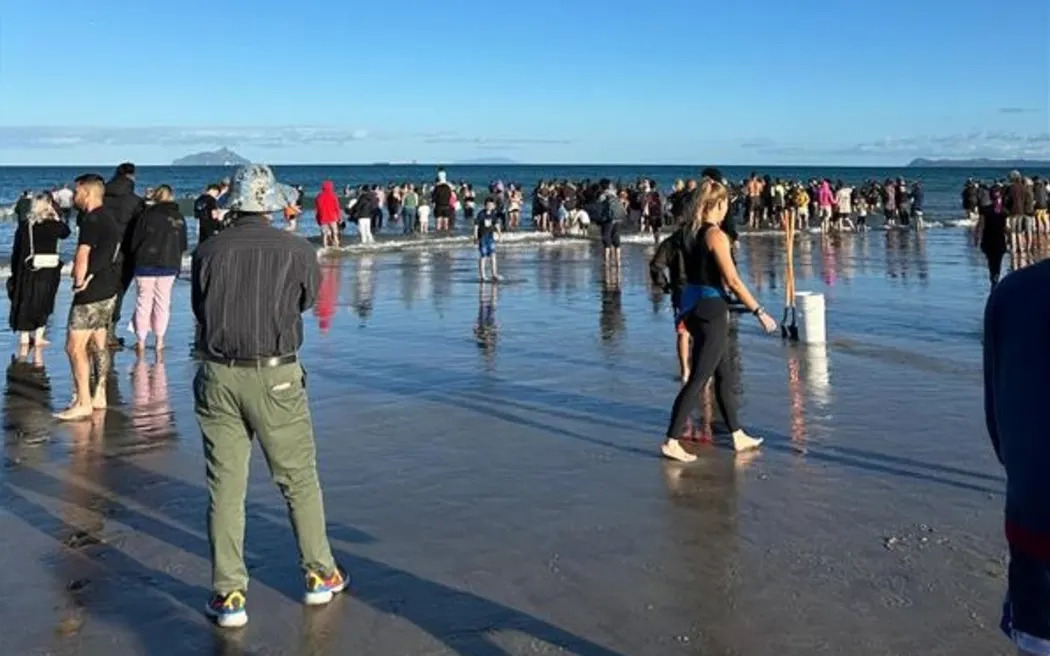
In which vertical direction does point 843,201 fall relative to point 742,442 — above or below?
above

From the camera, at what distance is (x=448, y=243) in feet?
104

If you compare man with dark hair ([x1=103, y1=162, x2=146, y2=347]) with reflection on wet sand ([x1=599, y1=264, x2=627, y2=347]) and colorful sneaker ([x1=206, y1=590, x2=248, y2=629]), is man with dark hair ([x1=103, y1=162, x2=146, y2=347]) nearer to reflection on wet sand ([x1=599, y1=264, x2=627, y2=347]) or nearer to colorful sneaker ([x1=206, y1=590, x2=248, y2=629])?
reflection on wet sand ([x1=599, y1=264, x2=627, y2=347])

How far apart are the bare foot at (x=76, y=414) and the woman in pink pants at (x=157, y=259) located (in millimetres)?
2360

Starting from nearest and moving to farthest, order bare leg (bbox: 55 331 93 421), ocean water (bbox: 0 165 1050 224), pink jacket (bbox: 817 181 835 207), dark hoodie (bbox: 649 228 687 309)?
dark hoodie (bbox: 649 228 687 309)
bare leg (bbox: 55 331 93 421)
pink jacket (bbox: 817 181 835 207)
ocean water (bbox: 0 165 1050 224)

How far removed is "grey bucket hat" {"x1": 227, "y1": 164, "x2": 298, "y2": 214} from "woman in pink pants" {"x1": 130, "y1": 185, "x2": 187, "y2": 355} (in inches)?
247

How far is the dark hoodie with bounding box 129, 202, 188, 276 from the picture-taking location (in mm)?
11070

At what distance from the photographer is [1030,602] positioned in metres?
2.51

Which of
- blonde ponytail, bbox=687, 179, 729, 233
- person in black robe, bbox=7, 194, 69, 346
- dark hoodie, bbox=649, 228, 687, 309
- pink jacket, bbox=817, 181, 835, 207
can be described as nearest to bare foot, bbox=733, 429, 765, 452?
dark hoodie, bbox=649, 228, 687, 309

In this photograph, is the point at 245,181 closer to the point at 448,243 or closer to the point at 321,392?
the point at 321,392

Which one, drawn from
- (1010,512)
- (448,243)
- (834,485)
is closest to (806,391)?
(834,485)

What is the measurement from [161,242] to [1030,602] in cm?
1011

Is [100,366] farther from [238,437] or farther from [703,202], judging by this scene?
[703,202]

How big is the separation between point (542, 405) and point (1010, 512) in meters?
6.65

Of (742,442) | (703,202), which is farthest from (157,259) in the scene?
(742,442)
